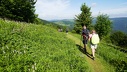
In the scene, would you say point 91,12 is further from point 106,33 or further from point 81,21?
point 106,33

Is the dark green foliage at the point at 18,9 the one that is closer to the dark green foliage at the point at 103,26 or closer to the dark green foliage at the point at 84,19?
the dark green foliage at the point at 84,19

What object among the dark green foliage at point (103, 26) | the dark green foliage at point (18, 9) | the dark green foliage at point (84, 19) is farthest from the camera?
the dark green foliage at point (103, 26)

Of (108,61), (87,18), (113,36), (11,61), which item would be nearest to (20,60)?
(11,61)

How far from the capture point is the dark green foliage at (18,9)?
58188mm

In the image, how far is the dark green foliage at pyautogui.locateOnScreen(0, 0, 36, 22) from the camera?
58.2 metres

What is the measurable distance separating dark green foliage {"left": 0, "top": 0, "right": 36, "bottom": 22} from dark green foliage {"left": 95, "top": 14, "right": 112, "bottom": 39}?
27.8 meters

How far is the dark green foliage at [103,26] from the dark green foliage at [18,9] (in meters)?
27.8

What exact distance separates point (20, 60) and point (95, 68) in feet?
27.9

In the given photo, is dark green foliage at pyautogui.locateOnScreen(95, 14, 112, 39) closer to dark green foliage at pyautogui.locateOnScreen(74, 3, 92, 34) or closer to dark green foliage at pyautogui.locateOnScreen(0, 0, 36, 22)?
dark green foliage at pyautogui.locateOnScreen(74, 3, 92, 34)

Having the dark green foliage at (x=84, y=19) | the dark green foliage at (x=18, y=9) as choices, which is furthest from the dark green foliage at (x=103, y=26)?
the dark green foliage at (x=18, y=9)

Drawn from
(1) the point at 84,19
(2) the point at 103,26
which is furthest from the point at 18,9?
(2) the point at 103,26

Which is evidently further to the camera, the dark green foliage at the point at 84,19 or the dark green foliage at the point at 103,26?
the dark green foliage at the point at 103,26

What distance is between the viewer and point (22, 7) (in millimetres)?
59656

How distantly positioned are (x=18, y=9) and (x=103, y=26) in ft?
110
